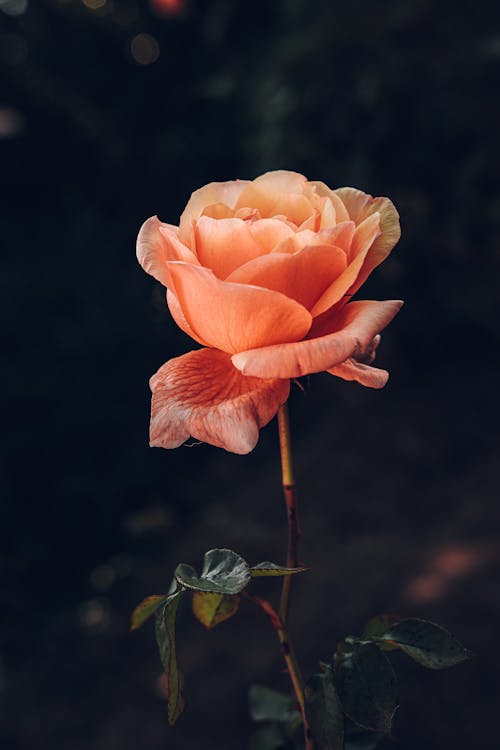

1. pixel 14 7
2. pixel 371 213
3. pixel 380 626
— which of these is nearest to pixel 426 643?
pixel 380 626

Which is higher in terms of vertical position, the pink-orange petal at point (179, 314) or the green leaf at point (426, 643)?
the pink-orange petal at point (179, 314)

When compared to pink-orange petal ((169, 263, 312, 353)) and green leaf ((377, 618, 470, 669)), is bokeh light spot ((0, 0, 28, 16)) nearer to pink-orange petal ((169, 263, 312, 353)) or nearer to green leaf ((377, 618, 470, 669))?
pink-orange petal ((169, 263, 312, 353))

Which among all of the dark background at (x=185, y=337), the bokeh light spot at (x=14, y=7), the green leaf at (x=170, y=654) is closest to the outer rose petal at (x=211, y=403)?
the green leaf at (x=170, y=654)

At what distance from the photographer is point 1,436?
1.78m

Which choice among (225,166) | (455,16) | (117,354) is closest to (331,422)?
(117,354)

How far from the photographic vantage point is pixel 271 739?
0.59 metres

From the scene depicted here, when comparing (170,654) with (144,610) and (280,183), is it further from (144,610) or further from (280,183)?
(280,183)

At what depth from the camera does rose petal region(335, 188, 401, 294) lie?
0.44 metres

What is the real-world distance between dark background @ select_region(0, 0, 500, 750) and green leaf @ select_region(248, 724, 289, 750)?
0.78 meters

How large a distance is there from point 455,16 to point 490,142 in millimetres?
413

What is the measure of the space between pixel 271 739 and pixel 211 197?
0.42 meters

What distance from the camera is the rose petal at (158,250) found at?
1.46 feet

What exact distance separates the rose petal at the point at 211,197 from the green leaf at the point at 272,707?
0.38 metres

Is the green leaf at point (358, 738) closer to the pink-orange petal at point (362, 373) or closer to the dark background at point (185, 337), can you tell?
the pink-orange petal at point (362, 373)
